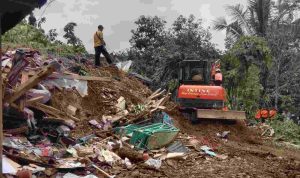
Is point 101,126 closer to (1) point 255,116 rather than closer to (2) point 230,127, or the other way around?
(2) point 230,127

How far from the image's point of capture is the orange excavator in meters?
14.5

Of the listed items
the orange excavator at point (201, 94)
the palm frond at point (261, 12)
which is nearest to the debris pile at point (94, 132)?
the orange excavator at point (201, 94)

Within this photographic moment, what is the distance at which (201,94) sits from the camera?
14711 millimetres

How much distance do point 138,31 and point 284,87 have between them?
8166 mm

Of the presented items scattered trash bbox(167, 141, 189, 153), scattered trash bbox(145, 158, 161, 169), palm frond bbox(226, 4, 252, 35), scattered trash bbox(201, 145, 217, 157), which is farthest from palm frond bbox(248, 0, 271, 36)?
scattered trash bbox(145, 158, 161, 169)

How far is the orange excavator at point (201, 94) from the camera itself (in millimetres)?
14523

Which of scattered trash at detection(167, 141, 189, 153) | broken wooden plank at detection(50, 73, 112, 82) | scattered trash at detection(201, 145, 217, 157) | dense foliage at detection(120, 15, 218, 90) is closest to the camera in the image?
scattered trash at detection(167, 141, 189, 153)

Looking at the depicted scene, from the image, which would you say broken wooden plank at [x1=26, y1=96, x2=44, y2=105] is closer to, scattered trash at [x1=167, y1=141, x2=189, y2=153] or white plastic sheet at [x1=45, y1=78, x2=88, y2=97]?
white plastic sheet at [x1=45, y1=78, x2=88, y2=97]

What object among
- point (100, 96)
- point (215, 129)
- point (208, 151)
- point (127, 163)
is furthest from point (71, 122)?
point (215, 129)

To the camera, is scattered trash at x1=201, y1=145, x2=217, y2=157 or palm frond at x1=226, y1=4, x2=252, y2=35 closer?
scattered trash at x1=201, y1=145, x2=217, y2=157

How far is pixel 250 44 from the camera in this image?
70.9 ft

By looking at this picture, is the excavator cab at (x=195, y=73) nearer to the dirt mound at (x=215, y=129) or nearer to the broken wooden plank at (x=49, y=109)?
the dirt mound at (x=215, y=129)

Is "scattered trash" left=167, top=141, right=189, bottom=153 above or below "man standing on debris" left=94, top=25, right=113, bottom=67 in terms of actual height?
→ below

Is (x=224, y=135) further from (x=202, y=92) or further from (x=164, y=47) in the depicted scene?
(x=164, y=47)
